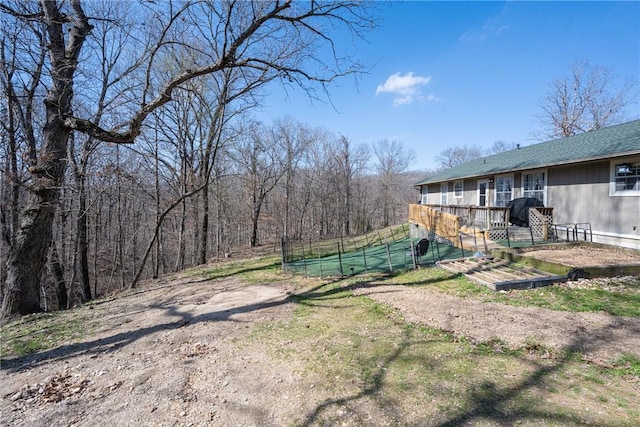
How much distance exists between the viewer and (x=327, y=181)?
116ft

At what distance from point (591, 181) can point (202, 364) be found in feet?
41.2

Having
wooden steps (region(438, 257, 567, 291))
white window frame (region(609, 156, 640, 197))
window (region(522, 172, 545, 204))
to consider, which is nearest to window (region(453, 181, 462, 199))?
window (region(522, 172, 545, 204))

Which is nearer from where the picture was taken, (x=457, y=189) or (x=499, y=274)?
(x=499, y=274)

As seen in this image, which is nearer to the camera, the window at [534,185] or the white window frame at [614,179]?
the white window frame at [614,179]

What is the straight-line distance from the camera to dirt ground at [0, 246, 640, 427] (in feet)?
11.3

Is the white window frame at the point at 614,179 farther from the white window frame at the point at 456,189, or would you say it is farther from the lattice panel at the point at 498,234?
the white window frame at the point at 456,189

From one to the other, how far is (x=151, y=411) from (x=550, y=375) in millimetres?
4693

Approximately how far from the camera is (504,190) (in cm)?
1496

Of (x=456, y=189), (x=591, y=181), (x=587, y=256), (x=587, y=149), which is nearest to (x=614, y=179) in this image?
(x=591, y=181)

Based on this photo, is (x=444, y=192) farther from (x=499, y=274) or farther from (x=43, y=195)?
(x=43, y=195)

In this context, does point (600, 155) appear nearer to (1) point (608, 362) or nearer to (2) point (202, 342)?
(1) point (608, 362)

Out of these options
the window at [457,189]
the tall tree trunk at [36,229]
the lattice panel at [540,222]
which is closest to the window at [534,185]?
the lattice panel at [540,222]

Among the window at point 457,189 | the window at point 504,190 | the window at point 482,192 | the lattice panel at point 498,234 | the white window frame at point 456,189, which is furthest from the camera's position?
the window at point 457,189

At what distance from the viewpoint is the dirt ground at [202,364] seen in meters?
3.44
